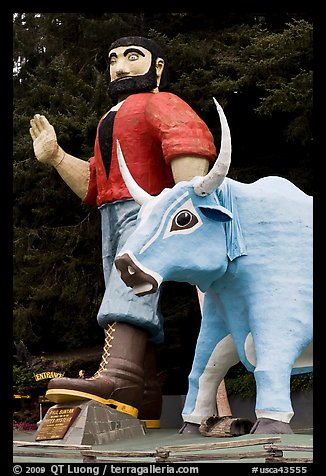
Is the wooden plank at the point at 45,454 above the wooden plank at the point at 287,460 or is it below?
below

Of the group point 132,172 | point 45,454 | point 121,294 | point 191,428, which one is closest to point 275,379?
point 191,428

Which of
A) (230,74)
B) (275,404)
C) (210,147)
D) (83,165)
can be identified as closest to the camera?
(275,404)

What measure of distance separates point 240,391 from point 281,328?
3464 millimetres

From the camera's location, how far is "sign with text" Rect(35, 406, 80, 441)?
18.6 ft

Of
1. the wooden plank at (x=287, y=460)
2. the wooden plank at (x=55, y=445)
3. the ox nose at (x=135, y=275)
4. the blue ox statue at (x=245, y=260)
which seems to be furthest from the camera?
the blue ox statue at (x=245, y=260)

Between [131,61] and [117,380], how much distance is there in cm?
269

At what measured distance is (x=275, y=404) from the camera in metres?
5.37

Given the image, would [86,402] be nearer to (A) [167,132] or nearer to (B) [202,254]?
(B) [202,254]

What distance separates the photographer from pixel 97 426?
580 cm

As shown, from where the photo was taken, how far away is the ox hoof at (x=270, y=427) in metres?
5.29

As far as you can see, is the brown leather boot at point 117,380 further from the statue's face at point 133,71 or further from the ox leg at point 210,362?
the statue's face at point 133,71

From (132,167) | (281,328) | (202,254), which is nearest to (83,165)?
(132,167)

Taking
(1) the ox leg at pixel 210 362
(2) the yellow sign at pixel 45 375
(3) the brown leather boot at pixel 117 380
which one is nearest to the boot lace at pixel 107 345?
(3) the brown leather boot at pixel 117 380

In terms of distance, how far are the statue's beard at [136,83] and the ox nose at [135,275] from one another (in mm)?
2311
